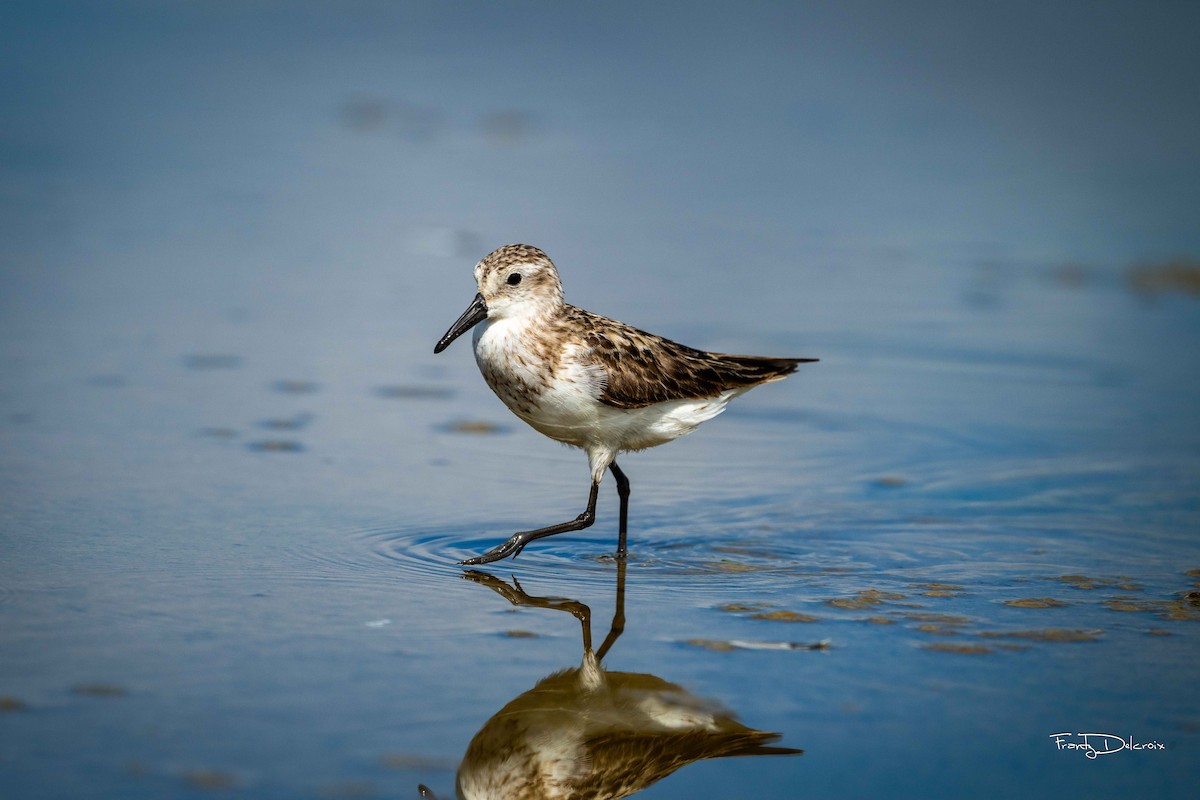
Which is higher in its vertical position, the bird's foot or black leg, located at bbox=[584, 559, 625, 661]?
the bird's foot

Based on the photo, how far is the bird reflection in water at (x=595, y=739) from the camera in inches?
156

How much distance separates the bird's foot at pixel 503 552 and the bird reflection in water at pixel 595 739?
3.75 feet

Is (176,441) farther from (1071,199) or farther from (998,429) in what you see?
(1071,199)

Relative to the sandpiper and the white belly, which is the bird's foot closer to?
the sandpiper

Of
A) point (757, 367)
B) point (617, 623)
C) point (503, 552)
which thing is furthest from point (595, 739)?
point (757, 367)

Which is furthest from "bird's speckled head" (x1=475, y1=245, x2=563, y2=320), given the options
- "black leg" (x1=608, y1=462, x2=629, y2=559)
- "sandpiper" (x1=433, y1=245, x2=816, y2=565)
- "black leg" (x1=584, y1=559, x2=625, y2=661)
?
"black leg" (x1=584, y1=559, x2=625, y2=661)

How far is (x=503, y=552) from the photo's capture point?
5750 mm

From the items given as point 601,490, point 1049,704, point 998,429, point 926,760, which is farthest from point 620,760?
point 998,429

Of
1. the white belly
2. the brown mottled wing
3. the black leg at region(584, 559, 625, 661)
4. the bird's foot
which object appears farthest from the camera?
the brown mottled wing

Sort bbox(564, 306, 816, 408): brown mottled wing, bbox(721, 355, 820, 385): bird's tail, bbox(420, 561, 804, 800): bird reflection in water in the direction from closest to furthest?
bbox(420, 561, 804, 800): bird reflection in water, bbox(564, 306, 816, 408): brown mottled wing, bbox(721, 355, 820, 385): bird's tail

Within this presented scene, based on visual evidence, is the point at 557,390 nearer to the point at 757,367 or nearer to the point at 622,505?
the point at 622,505

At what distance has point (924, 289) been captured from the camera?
10922 millimetres

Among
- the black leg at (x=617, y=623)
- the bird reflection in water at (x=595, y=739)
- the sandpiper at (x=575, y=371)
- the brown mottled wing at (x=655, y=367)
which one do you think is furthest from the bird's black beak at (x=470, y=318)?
the bird reflection in water at (x=595, y=739)

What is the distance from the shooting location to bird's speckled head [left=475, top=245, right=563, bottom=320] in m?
→ 6.13
